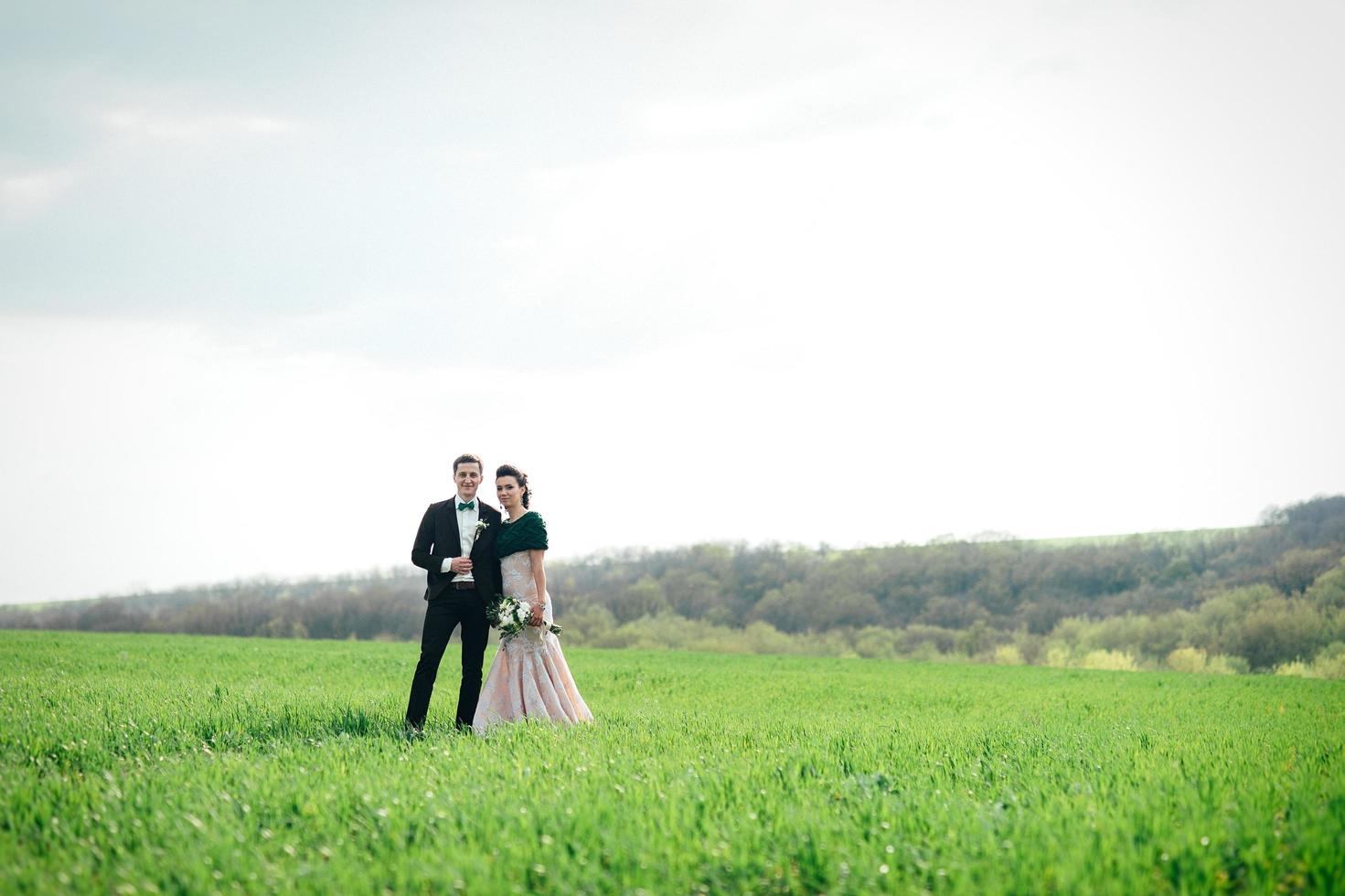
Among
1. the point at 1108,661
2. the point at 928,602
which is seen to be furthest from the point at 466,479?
the point at 928,602

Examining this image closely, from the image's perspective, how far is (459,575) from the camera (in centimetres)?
1029

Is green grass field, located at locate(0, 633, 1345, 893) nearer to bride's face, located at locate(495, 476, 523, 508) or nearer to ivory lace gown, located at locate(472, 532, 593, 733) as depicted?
ivory lace gown, located at locate(472, 532, 593, 733)

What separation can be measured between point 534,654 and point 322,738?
247 centimetres

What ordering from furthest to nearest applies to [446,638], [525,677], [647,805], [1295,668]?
[1295,668] < [525,677] < [446,638] < [647,805]

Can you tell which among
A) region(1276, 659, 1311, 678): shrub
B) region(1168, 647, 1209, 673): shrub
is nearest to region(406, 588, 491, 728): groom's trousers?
region(1276, 659, 1311, 678): shrub

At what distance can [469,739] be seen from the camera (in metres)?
8.91

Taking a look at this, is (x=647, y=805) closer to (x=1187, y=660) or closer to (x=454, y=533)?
(x=454, y=533)

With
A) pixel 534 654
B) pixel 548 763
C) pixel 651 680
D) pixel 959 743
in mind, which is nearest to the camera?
pixel 548 763

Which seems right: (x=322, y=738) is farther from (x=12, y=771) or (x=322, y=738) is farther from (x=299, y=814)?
(x=299, y=814)

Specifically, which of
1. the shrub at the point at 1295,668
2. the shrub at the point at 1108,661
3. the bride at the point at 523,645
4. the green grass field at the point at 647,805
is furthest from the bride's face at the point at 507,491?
the shrub at the point at 1295,668

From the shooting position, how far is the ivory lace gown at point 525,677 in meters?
10.5

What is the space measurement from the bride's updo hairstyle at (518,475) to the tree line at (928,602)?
3530 cm

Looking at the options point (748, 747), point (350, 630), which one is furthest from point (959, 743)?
point (350, 630)

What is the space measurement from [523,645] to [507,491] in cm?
180
